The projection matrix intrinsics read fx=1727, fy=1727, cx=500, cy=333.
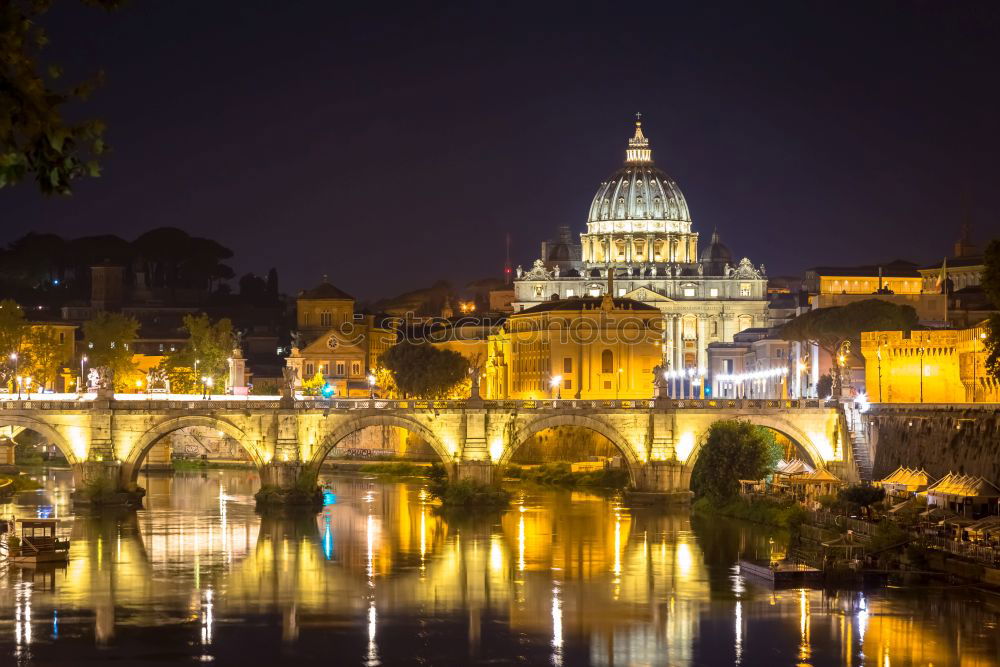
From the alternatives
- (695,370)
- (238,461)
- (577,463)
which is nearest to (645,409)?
(577,463)

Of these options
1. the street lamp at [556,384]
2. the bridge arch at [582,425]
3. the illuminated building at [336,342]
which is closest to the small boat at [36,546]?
the bridge arch at [582,425]

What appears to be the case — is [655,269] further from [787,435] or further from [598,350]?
[787,435]

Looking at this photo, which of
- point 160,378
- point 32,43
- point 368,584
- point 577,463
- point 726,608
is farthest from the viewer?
point 160,378

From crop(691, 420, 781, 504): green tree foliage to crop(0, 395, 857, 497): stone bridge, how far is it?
44 centimetres

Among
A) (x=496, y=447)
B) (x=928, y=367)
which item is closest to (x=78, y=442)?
(x=496, y=447)

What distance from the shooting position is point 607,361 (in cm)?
11056

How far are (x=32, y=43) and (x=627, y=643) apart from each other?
2336 centimetres

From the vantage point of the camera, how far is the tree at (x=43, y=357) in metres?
89.1

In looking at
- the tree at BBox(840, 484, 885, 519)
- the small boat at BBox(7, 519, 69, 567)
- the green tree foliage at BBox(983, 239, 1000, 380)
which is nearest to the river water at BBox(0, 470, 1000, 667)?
the small boat at BBox(7, 519, 69, 567)

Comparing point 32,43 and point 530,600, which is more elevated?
point 32,43

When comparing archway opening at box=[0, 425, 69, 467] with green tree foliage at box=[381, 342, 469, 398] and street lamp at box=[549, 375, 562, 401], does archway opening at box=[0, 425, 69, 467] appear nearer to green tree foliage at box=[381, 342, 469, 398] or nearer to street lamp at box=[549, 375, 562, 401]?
green tree foliage at box=[381, 342, 469, 398]

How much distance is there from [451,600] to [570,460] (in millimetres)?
39473

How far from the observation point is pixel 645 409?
6109cm

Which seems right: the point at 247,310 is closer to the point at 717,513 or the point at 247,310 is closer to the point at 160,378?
the point at 160,378
